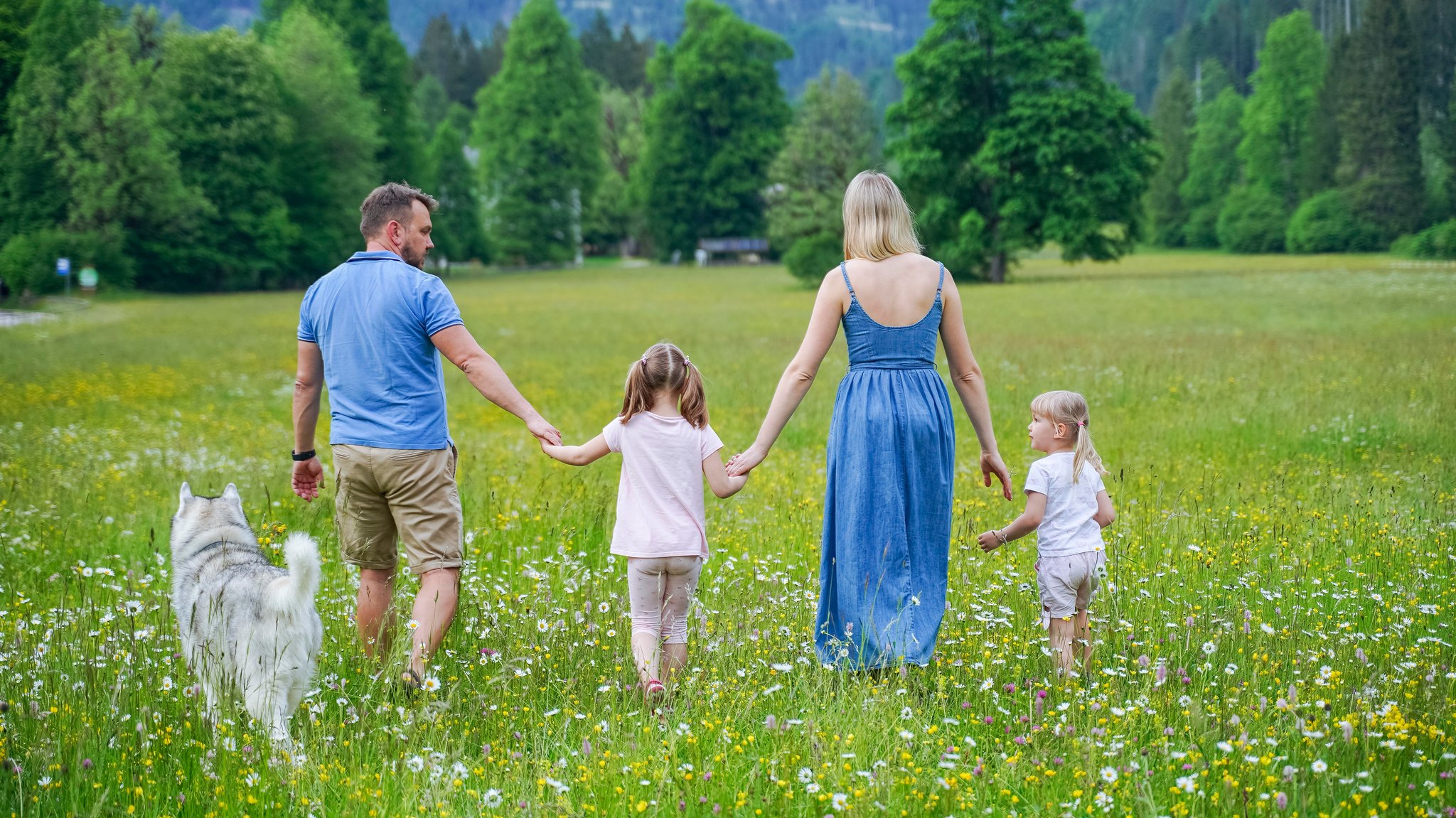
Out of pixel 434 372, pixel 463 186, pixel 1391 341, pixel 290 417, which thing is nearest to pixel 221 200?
pixel 463 186

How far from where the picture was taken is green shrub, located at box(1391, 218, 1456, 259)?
52125 mm

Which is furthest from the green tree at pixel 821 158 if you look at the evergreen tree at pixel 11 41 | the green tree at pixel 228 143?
the evergreen tree at pixel 11 41

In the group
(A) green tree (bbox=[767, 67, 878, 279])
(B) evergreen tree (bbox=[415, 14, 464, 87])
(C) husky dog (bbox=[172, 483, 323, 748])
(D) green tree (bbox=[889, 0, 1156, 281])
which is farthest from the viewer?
(B) evergreen tree (bbox=[415, 14, 464, 87])

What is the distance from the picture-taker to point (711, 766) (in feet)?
11.5

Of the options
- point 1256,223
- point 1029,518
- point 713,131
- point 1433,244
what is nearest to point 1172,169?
point 1256,223

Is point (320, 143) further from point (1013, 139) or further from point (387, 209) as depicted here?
point (387, 209)

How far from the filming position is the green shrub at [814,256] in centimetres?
4634

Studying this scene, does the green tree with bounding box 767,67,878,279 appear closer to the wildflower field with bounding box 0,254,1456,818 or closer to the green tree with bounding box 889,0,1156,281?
the green tree with bounding box 889,0,1156,281

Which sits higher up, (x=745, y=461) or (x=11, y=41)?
(x=11, y=41)

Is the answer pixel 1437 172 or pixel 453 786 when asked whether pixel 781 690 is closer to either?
pixel 453 786

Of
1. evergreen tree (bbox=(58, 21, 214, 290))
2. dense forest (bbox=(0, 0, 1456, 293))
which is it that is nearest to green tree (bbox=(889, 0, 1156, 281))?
dense forest (bbox=(0, 0, 1456, 293))

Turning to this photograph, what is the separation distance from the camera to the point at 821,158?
57500mm

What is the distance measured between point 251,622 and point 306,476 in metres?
1.13

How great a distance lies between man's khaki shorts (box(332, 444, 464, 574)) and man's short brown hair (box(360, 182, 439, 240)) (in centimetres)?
93
